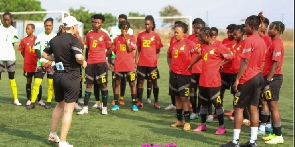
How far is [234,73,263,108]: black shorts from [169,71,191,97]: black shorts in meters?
1.76

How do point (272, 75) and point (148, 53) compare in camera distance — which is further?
point (148, 53)

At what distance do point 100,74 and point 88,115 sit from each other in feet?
3.12

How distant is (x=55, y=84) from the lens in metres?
7.54

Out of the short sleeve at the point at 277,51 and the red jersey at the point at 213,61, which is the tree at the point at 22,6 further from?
the short sleeve at the point at 277,51

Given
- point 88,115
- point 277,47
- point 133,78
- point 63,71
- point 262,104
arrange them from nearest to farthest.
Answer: point 63,71, point 277,47, point 262,104, point 88,115, point 133,78

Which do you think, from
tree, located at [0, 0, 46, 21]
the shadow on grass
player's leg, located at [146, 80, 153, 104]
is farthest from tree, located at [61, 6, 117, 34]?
the shadow on grass

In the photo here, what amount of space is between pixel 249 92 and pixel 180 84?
2026 millimetres

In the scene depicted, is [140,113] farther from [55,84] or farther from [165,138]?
[55,84]

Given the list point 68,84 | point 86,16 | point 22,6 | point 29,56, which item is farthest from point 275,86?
point 22,6

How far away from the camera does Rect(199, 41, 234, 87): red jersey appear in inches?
338

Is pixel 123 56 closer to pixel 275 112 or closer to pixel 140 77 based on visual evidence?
pixel 140 77

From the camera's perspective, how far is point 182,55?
9.30 metres

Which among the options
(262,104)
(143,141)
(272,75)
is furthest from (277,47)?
(143,141)

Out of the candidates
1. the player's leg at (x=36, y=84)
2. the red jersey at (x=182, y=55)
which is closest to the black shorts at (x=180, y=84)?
the red jersey at (x=182, y=55)
